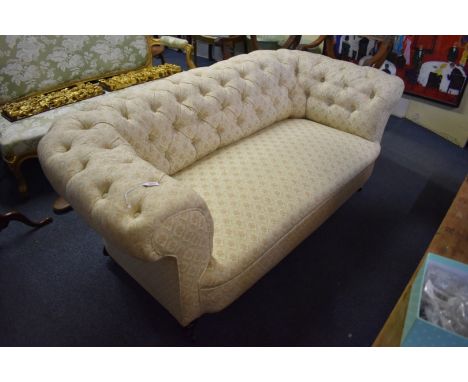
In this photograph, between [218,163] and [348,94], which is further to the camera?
[348,94]

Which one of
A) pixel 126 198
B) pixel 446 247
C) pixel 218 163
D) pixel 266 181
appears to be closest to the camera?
pixel 126 198

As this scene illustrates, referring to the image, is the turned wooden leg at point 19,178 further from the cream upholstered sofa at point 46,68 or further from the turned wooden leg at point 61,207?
the turned wooden leg at point 61,207

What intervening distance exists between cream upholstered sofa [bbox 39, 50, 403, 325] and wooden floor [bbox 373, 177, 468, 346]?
48cm

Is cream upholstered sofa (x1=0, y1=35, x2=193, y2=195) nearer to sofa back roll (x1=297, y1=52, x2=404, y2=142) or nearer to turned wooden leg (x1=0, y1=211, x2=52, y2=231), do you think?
turned wooden leg (x1=0, y1=211, x2=52, y2=231)

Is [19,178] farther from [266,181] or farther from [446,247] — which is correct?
[446,247]

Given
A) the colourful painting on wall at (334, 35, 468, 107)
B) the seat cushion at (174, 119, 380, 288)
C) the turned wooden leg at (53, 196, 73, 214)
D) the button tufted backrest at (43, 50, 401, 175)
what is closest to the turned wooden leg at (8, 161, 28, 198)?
the turned wooden leg at (53, 196, 73, 214)

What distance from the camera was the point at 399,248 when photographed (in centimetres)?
191

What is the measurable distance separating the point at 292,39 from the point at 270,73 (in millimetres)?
916

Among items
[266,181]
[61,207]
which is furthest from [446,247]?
[61,207]

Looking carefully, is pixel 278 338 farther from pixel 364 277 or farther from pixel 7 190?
pixel 7 190

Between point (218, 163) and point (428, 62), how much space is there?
221 centimetres

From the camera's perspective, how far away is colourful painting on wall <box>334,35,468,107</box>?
269 cm

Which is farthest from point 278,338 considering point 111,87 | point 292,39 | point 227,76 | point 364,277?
point 292,39

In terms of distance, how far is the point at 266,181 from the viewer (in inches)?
62.5
